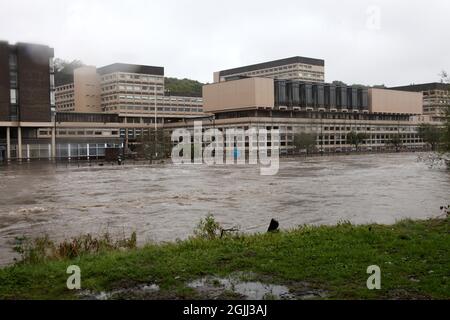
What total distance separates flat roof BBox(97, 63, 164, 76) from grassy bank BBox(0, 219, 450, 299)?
125 meters

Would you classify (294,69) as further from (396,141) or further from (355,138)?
(396,141)

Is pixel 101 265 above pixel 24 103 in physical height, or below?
below

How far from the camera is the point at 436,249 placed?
383 inches

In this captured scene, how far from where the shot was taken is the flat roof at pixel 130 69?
13062cm

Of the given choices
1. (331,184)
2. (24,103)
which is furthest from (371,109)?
(331,184)

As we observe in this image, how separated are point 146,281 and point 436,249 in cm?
568

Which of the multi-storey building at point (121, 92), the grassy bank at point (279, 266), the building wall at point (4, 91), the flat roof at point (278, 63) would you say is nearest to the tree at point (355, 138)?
the flat roof at point (278, 63)

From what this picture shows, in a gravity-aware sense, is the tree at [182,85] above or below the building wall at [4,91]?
above

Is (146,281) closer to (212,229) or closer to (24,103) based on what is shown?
(212,229)

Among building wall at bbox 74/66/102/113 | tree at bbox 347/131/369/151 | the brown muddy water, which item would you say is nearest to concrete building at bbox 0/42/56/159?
building wall at bbox 74/66/102/113

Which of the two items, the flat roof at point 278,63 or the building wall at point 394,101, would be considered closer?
the building wall at point 394,101

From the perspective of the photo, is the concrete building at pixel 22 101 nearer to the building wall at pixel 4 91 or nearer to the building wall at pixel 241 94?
the building wall at pixel 4 91

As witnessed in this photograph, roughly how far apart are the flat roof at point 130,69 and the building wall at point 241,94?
18055 mm
